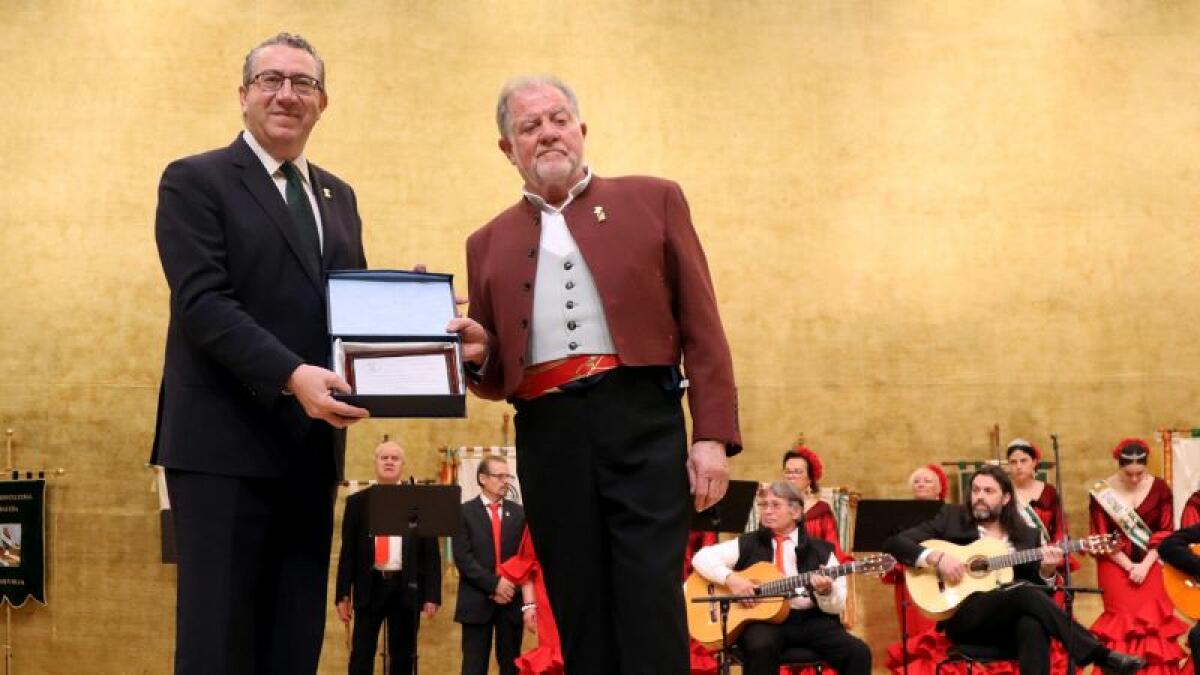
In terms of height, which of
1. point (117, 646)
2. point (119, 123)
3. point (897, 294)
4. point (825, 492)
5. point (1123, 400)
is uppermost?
point (119, 123)

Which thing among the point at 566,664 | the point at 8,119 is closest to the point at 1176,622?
the point at 566,664

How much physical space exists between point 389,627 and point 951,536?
12.1 ft

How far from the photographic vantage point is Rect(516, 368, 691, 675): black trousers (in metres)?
2.92

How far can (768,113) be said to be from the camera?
1064 cm

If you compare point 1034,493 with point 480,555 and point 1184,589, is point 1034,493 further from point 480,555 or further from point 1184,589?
point 480,555

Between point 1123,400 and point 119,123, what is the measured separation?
8.11 metres

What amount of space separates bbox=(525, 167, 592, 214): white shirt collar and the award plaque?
387 millimetres

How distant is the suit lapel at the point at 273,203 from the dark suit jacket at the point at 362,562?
5964 mm

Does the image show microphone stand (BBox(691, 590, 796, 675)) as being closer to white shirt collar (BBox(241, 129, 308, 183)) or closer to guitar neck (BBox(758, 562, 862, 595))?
guitar neck (BBox(758, 562, 862, 595))

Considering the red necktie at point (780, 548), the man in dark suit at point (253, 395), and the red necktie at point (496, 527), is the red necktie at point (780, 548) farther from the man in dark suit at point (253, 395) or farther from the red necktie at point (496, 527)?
the man in dark suit at point (253, 395)

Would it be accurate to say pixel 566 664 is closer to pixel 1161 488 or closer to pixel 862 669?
pixel 862 669

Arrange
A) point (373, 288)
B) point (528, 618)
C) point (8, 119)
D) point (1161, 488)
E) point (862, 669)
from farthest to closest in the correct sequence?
1. point (8, 119)
2. point (1161, 488)
3. point (528, 618)
4. point (862, 669)
5. point (373, 288)

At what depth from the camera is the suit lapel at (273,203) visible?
2959 millimetres

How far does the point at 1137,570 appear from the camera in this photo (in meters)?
9.07
